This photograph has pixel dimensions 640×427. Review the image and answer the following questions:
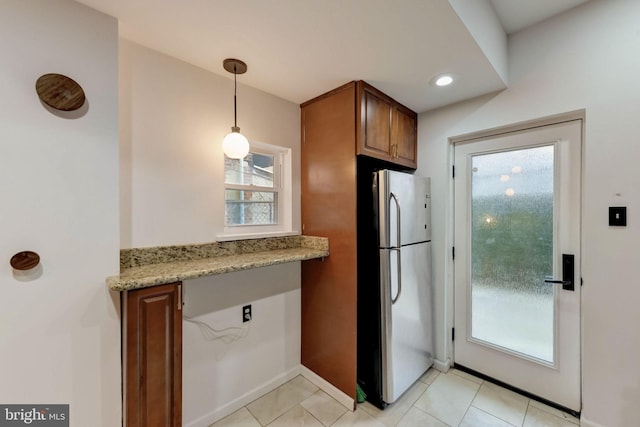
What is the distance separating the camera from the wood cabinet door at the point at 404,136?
2234mm

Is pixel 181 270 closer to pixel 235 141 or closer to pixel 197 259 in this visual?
pixel 197 259

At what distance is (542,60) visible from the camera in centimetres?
183

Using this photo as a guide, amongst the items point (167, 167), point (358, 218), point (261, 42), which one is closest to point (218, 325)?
point (167, 167)

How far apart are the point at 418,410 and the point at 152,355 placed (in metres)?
1.84

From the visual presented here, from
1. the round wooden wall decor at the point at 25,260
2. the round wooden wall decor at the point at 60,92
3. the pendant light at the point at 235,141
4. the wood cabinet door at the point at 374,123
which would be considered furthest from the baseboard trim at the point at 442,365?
the round wooden wall decor at the point at 60,92

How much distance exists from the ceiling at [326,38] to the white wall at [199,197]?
5.9 inches

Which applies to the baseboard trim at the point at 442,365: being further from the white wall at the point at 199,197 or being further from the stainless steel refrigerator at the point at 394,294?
the white wall at the point at 199,197

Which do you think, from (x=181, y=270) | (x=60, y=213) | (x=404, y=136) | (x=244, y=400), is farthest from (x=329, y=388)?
(x=404, y=136)

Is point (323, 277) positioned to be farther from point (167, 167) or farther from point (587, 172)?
point (587, 172)

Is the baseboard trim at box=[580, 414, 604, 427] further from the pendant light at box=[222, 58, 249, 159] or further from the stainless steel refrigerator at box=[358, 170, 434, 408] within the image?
the pendant light at box=[222, 58, 249, 159]

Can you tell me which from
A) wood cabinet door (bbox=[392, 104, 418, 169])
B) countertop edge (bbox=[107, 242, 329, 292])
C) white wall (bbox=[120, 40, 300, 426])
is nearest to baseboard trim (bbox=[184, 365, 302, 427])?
white wall (bbox=[120, 40, 300, 426])

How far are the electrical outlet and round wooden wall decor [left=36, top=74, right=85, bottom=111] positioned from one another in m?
1.54

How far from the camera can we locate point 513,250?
6.75 feet

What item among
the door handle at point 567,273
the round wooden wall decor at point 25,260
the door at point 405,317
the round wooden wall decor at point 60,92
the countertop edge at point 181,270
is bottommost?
the door at point 405,317
